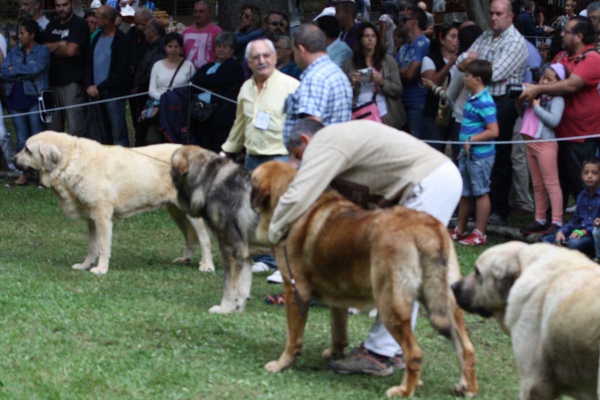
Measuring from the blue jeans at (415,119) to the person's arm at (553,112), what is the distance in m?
1.91

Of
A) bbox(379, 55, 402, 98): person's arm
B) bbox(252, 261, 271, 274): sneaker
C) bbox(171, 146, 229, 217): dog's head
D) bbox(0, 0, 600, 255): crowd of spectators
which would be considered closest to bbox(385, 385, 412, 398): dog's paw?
bbox(0, 0, 600, 255): crowd of spectators

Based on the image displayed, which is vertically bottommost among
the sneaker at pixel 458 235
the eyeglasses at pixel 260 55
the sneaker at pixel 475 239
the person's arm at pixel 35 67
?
the sneaker at pixel 458 235

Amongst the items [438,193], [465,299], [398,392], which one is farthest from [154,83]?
[465,299]

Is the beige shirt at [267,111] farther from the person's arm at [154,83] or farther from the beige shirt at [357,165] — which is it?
the person's arm at [154,83]

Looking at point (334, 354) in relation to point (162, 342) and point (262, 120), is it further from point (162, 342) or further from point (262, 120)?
point (262, 120)

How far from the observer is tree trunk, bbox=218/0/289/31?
15.9 meters

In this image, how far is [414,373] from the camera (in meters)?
5.88

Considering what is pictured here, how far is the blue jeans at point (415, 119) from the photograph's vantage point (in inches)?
481

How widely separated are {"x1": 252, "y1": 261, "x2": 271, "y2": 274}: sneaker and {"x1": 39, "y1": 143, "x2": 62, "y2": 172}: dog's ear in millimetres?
2258

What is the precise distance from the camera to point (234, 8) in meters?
16.0

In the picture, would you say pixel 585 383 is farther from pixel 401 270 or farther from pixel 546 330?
pixel 401 270

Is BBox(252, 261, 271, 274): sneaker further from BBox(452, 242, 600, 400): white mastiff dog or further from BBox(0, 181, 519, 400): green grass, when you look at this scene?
BBox(452, 242, 600, 400): white mastiff dog

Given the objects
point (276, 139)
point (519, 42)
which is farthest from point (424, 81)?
point (276, 139)

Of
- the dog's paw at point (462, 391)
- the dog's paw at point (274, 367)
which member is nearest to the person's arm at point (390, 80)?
the dog's paw at point (274, 367)
